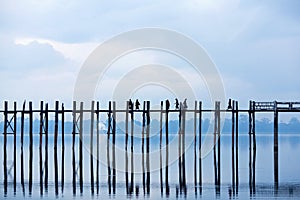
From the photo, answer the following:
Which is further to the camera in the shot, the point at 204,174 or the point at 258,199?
the point at 204,174

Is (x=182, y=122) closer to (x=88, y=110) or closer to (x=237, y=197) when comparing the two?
(x=88, y=110)

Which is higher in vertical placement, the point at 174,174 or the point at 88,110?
the point at 88,110

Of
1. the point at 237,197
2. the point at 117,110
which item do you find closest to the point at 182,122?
the point at 117,110

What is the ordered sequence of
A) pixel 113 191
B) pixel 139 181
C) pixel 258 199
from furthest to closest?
pixel 139 181 → pixel 113 191 → pixel 258 199

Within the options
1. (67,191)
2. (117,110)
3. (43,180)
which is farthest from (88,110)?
(67,191)

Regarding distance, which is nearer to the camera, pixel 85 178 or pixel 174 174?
pixel 85 178

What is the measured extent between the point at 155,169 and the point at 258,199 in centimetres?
1837

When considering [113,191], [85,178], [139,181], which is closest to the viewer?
[113,191]

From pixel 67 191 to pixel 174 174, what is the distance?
46.6ft

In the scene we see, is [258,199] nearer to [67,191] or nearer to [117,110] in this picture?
[67,191]

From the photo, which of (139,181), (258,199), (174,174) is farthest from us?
(174,174)

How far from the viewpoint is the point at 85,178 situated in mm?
46281

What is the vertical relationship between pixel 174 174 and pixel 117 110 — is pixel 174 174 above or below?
below

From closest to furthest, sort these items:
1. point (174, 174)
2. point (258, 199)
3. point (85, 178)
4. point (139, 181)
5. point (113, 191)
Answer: point (258, 199) → point (113, 191) → point (139, 181) → point (85, 178) → point (174, 174)
